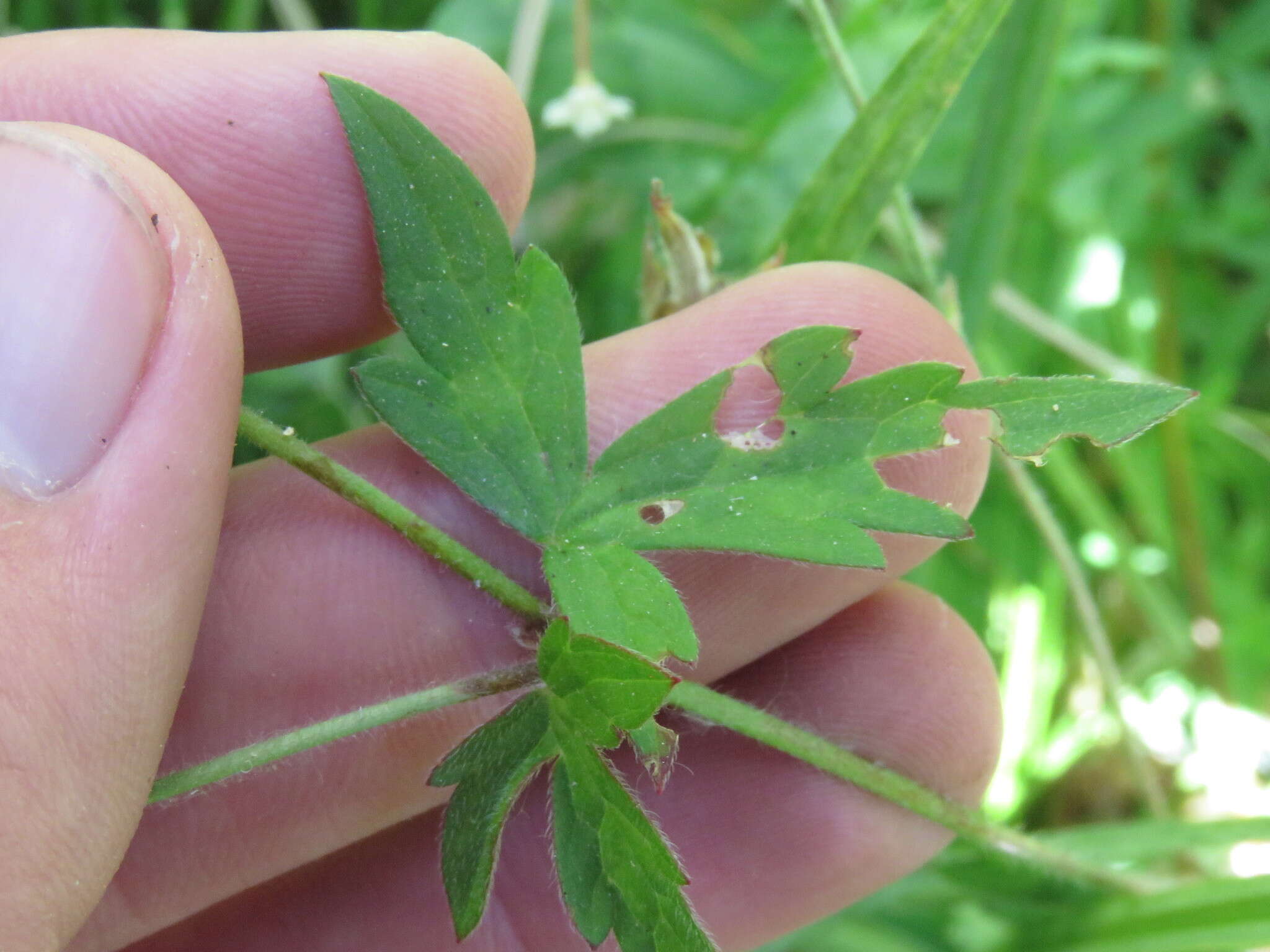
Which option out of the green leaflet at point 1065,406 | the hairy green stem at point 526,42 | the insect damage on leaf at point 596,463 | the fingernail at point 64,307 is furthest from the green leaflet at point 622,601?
the hairy green stem at point 526,42

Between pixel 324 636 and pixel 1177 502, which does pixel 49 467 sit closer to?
pixel 324 636

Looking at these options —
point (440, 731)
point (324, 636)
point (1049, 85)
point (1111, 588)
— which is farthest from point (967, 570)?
point (324, 636)

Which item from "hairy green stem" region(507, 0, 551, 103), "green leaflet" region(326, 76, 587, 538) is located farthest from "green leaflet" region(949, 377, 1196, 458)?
"hairy green stem" region(507, 0, 551, 103)

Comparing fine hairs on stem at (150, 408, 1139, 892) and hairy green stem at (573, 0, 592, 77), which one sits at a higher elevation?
hairy green stem at (573, 0, 592, 77)

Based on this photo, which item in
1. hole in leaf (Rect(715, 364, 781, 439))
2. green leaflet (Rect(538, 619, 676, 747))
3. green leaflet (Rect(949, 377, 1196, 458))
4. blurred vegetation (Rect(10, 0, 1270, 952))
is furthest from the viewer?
blurred vegetation (Rect(10, 0, 1270, 952))

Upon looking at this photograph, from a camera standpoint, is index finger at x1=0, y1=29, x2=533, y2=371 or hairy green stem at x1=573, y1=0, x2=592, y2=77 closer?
index finger at x1=0, y1=29, x2=533, y2=371

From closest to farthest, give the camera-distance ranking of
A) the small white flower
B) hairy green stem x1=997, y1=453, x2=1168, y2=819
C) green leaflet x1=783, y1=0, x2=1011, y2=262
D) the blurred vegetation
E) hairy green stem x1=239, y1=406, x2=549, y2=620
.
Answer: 1. hairy green stem x1=239, y1=406, x2=549, y2=620
2. green leaflet x1=783, y1=0, x2=1011, y2=262
3. hairy green stem x1=997, y1=453, x2=1168, y2=819
4. the small white flower
5. the blurred vegetation

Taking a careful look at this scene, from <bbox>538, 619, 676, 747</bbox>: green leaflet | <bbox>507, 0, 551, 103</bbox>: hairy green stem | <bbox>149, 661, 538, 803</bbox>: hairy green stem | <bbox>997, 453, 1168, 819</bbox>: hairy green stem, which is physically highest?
<bbox>507, 0, 551, 103</bbox>: hairy green stem

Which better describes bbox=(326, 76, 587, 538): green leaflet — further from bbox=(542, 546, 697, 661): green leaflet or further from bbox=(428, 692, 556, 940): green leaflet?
bbox=(428, 692, 556, 940): green leaflet
